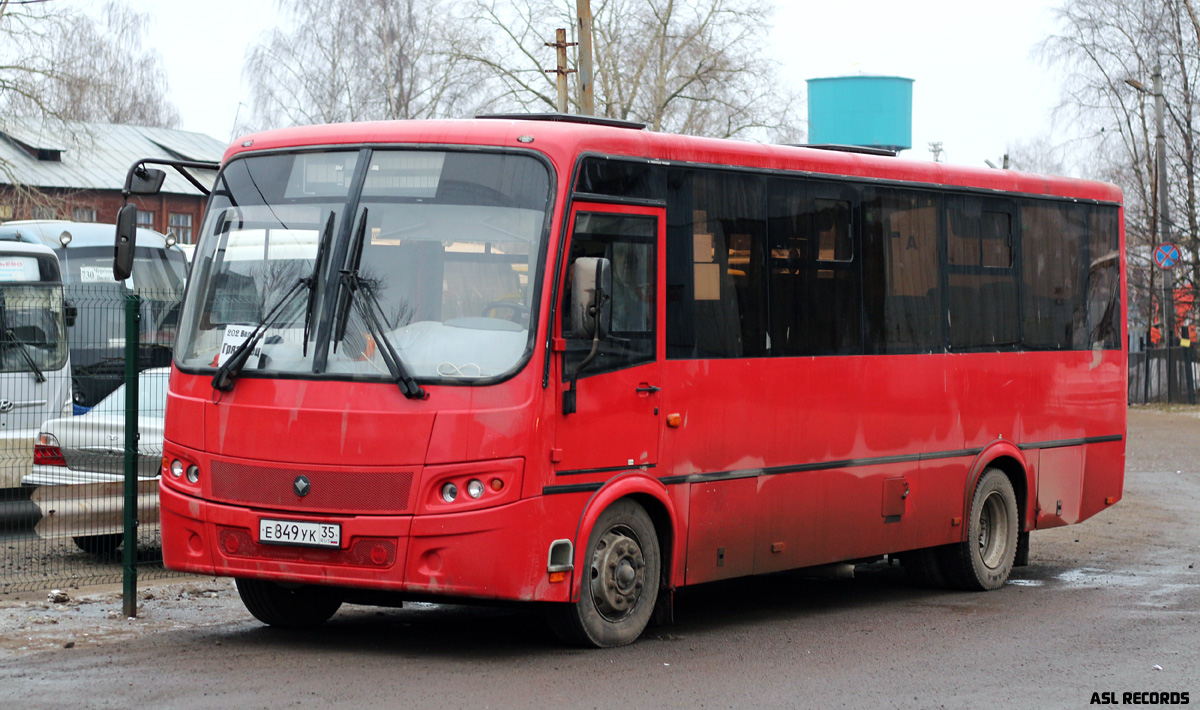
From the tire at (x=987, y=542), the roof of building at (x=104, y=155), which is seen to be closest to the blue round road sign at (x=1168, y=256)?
the tire at (x=987, y=542)

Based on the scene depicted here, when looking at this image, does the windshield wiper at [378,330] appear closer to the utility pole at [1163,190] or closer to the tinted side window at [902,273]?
the tinted side window at [902,273]

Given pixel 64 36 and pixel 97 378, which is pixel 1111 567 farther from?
pixel 64 36

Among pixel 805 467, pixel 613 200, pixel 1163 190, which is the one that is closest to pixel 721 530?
pixel 805 467

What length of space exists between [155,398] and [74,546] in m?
1.31

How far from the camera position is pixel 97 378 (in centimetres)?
1159

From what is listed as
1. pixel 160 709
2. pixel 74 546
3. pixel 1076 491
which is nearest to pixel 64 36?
pixel 74 546

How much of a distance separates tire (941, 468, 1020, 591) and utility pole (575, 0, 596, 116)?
11.0 m

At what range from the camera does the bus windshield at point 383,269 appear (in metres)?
8.62

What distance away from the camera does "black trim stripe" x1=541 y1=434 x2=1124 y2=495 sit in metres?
8.89

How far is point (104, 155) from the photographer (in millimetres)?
68188

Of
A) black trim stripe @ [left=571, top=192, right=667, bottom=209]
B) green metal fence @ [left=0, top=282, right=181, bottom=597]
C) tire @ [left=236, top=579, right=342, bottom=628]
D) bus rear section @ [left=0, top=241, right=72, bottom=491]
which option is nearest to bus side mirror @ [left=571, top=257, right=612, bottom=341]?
black trim stripe @ [left=571, top=192, right=667, bottom=209]

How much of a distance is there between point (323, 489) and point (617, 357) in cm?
183

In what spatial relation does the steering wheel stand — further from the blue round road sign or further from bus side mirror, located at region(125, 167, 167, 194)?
the blue round road sign

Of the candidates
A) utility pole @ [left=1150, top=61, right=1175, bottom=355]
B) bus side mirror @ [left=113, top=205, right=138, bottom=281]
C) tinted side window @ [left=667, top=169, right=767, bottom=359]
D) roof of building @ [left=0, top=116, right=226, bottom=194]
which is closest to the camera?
bus side mirror @ [left=113, top=205, right=138, bottom=281]
